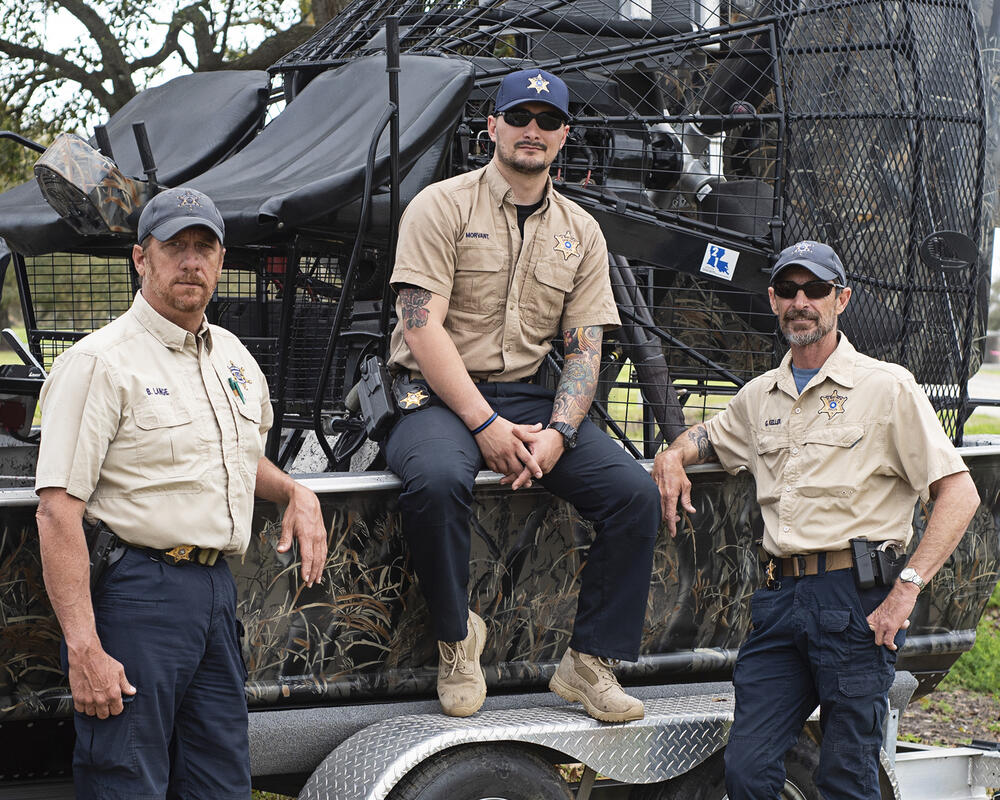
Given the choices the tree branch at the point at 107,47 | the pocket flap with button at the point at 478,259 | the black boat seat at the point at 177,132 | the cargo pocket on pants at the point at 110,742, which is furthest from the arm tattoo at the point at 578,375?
the tree branch at the point at 107,47

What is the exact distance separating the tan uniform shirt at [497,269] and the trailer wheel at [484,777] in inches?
43.3

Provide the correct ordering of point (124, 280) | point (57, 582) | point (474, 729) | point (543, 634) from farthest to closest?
1. point (124, 280)
2. point (543, 634)
3. point (474, 729)
4. point (57, 582)

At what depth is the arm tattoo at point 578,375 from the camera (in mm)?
3781

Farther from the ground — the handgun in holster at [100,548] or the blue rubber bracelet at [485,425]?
the blue rubber bracelet at [485,425]

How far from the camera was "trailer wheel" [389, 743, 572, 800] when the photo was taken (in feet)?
11.7

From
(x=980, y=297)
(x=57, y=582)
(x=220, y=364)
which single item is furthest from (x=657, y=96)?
(x=57, y=582)

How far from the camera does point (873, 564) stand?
139 inches

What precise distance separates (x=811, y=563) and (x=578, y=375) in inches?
33.9

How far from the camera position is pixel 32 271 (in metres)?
4.98

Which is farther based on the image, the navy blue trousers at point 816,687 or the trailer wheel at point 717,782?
the trailer wheel at point 717,782

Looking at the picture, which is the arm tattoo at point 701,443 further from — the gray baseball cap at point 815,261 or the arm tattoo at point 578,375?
the gray baseball cap at point 815,261

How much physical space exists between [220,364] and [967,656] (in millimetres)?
5604

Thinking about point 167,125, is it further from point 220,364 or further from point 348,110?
point 220,364

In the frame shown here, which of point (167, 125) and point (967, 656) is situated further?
point (967, 656)
